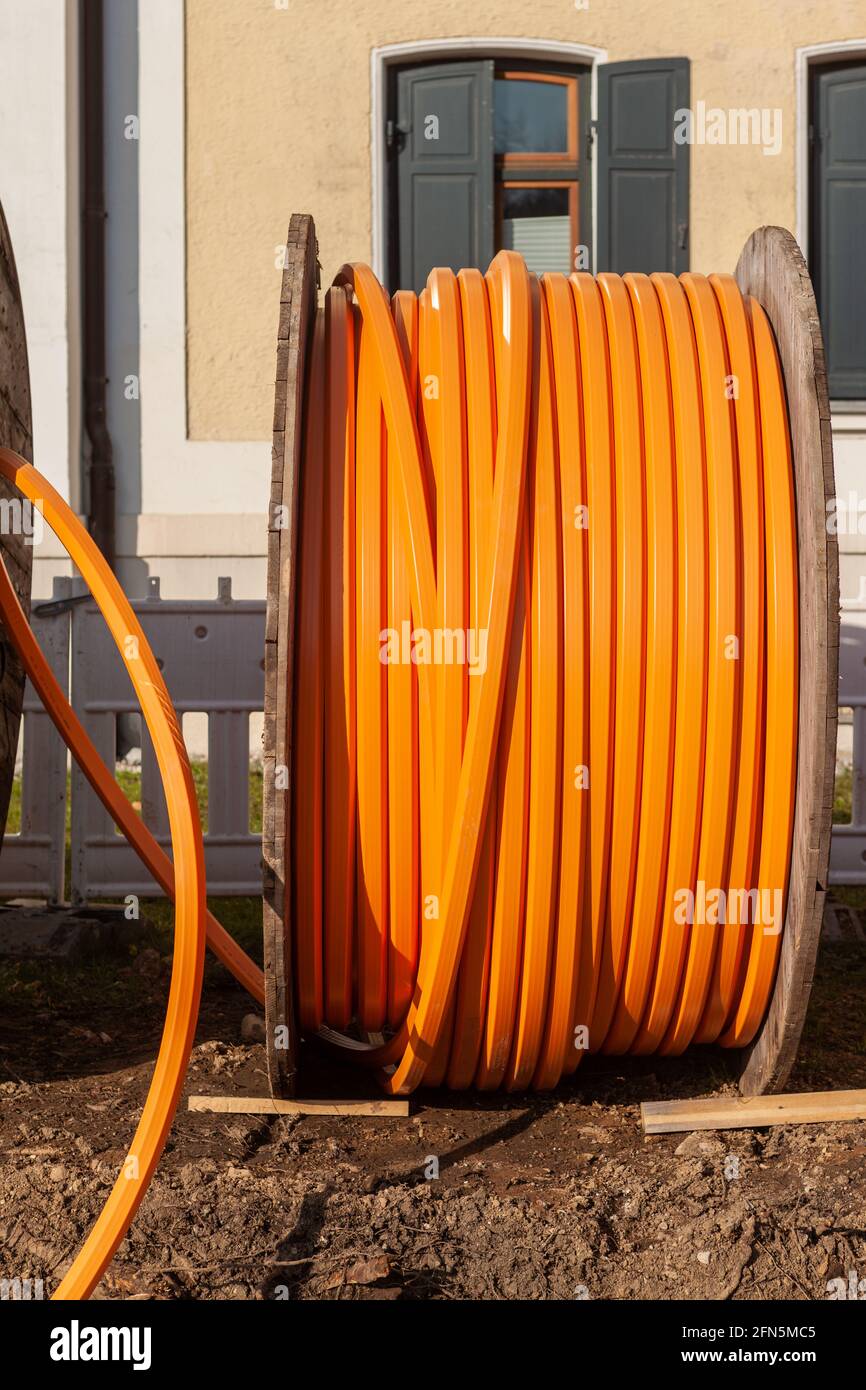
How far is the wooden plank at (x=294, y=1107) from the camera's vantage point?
3609 millimetres

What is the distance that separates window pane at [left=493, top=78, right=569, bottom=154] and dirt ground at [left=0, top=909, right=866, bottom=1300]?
6.84 m

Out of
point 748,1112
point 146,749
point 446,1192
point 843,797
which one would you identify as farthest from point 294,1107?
point 843,797

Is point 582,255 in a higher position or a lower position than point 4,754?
higher

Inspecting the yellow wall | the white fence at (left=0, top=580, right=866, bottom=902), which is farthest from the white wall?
the white fence at (left=0, top=580, right=866, bottom=902)

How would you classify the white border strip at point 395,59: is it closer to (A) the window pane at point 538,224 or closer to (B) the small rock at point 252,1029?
(A) the window pane at point 538,224

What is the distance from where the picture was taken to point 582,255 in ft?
29.1

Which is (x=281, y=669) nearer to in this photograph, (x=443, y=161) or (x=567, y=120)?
(x=443, y=161)

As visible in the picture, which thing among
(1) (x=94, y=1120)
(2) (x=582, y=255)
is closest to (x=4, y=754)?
(1) (x=94, y=1120)

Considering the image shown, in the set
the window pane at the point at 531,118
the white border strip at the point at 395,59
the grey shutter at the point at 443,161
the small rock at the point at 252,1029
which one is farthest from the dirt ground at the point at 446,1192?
the window pane at the point at 531,118

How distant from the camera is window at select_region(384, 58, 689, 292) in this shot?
28.3 ft

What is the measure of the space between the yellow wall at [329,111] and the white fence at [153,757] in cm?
314

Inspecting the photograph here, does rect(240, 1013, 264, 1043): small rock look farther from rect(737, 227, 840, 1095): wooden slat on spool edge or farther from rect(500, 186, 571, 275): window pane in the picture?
rect(500, 186, 571, 275): window pane

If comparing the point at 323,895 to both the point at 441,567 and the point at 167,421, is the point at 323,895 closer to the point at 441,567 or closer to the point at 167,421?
the point at 441,567
